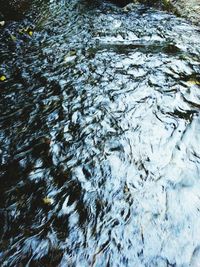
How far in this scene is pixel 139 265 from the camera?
9.17 feet

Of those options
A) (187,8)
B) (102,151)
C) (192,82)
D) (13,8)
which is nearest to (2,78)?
(102,151)

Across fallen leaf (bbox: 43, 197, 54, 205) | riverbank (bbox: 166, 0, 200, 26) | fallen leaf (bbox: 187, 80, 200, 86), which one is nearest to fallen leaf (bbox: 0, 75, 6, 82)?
fallen leaf (bbox: 43, 197, 54, 205)

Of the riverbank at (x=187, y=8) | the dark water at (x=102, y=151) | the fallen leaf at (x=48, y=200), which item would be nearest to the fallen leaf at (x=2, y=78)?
the dark water at (x=102, y=151)

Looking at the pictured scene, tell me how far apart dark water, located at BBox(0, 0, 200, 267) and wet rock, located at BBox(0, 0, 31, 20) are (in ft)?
8.46

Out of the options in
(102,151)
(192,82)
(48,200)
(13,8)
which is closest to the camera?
(48,200)

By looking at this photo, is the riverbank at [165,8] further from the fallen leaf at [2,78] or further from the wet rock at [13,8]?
the fallen leaf at [2,78]

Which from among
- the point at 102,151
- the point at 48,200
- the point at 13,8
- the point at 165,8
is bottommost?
the point at 48,200

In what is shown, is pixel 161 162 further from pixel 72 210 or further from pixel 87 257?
pixel 87 257

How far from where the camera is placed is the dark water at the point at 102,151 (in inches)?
117

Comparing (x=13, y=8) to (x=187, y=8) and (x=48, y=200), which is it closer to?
(x=187, y=8)

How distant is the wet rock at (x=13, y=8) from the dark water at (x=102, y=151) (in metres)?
2.58

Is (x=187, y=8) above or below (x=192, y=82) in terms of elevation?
above

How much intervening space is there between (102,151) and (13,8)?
26.5 feet

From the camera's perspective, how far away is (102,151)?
13.1 ft
